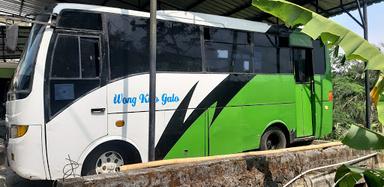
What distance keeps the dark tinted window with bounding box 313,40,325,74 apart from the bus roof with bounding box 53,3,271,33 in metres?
1.61

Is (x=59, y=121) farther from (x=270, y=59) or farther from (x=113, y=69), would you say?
(x=270, y=59)

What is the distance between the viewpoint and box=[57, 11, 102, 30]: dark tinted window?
6070mm

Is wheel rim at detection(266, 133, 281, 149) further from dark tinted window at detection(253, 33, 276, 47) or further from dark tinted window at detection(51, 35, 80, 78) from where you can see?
→ dark tinted window at detection(51, 35, 80, 78)

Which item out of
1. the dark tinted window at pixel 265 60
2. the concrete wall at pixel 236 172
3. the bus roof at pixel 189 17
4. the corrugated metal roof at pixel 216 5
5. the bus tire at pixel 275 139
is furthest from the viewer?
the corrugated metal roof at pixel 216 5

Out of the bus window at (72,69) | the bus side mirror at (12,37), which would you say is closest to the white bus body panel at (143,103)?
the bus window at (72,69)

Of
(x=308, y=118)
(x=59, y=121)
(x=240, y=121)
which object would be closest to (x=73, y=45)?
(x=59, y=121)

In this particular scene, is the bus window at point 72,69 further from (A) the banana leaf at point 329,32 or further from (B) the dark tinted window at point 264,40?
(B) the dark tinted window at point 264,40

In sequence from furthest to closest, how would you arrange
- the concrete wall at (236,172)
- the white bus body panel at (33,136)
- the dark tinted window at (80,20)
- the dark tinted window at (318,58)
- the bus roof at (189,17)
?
the dark tinted window at (318,58) < the bus roof at (189,17) < the dark tinted window at (80,20) < the white bus body panel at (33,136) < the concrete wall at (236,172)

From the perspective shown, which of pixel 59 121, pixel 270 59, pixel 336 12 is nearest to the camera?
pixel 59 121

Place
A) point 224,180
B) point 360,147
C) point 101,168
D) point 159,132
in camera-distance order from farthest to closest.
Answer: point 159,132 < point 101,168 < point 224,180 < point 360,147

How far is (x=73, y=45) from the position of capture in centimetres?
610

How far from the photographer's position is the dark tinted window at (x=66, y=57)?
594 centimetres

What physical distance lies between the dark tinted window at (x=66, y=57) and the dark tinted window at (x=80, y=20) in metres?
0.19

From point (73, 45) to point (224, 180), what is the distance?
283 centimetres
